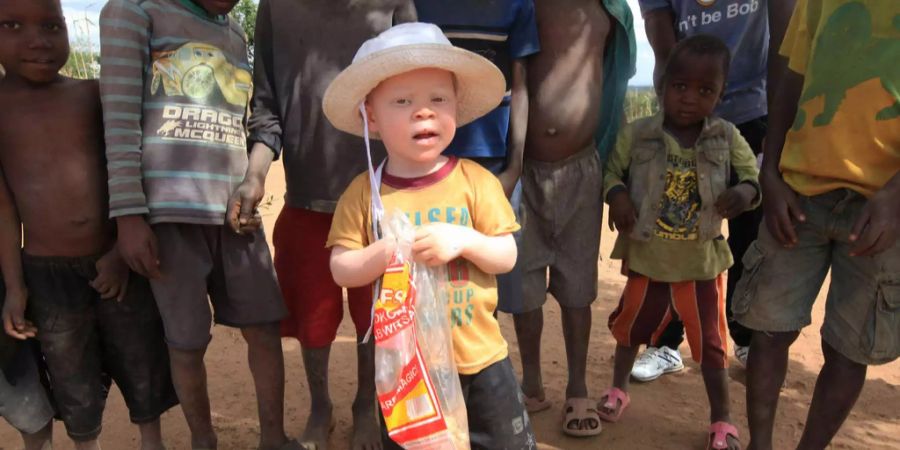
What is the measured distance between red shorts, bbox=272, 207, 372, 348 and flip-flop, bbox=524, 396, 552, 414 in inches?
37.0

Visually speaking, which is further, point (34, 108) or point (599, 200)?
point (599, 200)

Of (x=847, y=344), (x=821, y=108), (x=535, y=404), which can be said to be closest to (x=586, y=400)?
(x=535, y=404)

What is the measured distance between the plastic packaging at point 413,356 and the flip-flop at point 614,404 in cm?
146

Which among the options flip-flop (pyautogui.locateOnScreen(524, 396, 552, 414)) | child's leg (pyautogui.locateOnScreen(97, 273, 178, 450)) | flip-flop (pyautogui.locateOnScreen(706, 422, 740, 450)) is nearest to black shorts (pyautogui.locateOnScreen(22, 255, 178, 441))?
child's leg (pyautogui.locateOnScreen(97, 273, 178, 450))

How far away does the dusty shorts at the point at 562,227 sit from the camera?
287cm

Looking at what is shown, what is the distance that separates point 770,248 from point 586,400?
1.08 m

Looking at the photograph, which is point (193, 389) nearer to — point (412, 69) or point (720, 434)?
point (412, 69)

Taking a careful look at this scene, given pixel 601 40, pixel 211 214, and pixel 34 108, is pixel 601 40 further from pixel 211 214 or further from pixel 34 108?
pixel 34 108

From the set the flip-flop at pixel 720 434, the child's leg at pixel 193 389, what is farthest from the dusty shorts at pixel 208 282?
the flip-flop at pixel 720 434

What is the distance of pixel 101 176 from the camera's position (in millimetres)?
2336

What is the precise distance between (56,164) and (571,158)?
6.48 feet

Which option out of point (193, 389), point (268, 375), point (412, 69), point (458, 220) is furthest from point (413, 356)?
point (193, 389)

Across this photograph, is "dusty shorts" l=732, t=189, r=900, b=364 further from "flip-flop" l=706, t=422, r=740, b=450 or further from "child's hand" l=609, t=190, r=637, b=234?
"flip-flop" l=706, t=422, r=740, b=450

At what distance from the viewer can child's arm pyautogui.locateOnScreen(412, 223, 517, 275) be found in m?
1.78
